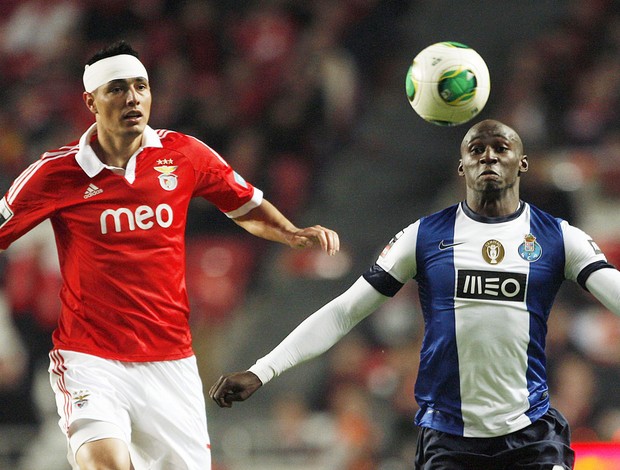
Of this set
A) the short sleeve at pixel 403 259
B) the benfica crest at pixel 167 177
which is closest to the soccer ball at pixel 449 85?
the short sleeve at pixel 403 259

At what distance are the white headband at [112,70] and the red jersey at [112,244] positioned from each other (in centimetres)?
28

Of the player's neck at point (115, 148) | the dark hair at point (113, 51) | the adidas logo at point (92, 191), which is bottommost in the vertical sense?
the adidas logo at point (92, 191)

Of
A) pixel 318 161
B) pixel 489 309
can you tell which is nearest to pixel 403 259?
pixel 489 309

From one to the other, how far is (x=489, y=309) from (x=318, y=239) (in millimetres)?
1041

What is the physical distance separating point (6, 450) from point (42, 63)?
4.78m

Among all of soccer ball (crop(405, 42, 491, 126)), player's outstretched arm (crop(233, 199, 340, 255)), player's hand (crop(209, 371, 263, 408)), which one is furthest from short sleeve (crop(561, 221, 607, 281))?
player's hand (crop(209, 371, 263, 408))

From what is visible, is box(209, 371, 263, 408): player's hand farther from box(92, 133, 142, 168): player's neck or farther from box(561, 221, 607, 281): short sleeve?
box(561, 221, 607, 281): short sleeve

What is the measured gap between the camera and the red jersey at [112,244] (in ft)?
15.9

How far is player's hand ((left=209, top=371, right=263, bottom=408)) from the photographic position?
4.36 m

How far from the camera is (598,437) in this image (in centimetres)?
804

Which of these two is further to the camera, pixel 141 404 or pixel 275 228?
pixel 275 228

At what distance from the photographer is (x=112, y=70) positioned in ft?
16.9

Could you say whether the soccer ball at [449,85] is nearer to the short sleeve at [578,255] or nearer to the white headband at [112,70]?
the short sleeve at [578,255]

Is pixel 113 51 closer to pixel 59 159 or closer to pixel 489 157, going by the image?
pixel 59 159
